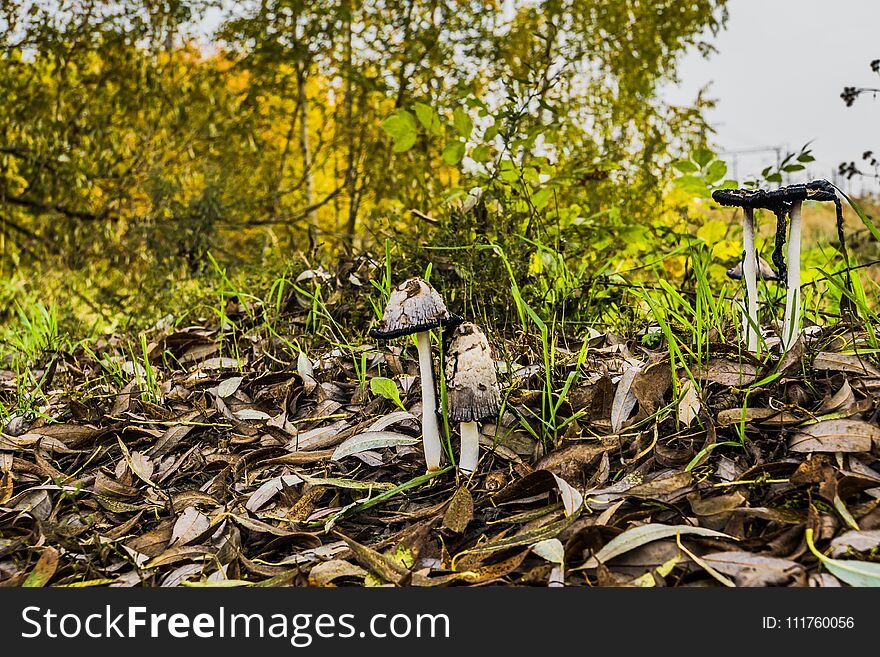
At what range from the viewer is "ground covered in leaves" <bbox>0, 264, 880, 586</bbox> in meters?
1.52

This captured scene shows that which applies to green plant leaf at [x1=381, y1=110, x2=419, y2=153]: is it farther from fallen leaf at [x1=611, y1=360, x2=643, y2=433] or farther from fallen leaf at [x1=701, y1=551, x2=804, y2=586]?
fallen leaf at [x1=701, y1=551, x2=804, y2=586]

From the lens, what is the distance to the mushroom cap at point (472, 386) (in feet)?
5.43

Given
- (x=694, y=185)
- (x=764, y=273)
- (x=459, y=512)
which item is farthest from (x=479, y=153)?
(x=459, y=512)

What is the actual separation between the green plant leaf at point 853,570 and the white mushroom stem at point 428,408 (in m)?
0.83

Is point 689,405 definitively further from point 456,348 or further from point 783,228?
point 456,348

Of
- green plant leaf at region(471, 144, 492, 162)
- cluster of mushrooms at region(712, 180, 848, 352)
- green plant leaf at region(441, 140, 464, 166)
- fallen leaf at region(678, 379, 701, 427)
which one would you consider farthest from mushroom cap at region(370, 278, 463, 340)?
green plant leaf at region(471, 144, 492, 162)

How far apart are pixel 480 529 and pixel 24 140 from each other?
17.5 ft

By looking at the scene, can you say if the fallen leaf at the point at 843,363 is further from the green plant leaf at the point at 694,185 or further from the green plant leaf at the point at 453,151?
the green plant leaf at the point at 453,151

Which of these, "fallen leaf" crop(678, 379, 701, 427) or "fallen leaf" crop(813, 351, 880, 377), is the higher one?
"fallen leaf" crop(813, 351, 880, 377)

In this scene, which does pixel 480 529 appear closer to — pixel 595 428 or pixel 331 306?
pixel 595 428

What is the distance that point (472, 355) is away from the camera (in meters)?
1.67

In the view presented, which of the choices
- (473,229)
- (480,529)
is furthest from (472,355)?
(473,229)

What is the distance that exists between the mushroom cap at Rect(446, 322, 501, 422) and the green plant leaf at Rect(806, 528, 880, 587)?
0.68 metres

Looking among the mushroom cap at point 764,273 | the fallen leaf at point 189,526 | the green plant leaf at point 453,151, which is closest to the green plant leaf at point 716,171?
the mushroom cap at point 764,273
